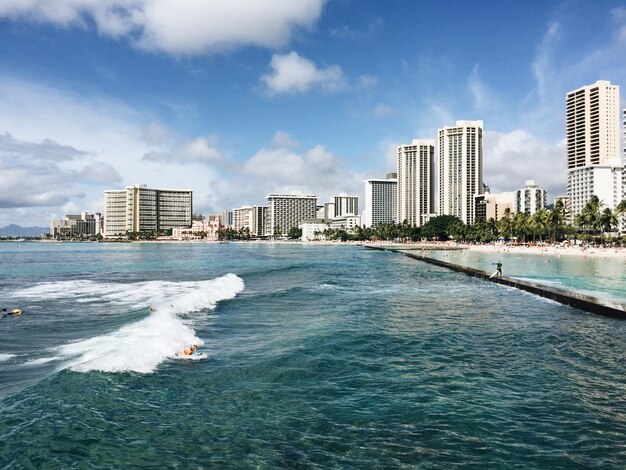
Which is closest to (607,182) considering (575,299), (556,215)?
(556,215)

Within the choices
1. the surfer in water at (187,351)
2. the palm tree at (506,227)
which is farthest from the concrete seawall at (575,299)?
the palm tree at (506,227)

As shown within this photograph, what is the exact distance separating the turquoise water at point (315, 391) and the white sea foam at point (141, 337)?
12 cm

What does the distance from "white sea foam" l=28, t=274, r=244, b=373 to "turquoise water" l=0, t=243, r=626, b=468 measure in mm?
120

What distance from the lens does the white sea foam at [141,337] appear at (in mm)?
15703

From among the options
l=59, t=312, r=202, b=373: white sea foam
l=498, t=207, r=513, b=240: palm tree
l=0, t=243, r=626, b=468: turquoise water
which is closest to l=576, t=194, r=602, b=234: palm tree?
l=498, t=207, r=513, b=240: palm tree

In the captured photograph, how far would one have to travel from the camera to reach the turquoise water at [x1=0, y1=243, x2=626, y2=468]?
30.8 feet

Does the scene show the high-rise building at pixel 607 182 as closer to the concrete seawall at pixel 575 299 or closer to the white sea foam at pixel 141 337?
the concrete seawall at pixel 575 299

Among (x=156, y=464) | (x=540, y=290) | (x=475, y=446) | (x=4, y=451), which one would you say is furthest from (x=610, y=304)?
(x=4, y=451)

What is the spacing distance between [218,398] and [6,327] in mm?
16926

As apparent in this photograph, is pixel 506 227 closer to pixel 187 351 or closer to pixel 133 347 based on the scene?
pixel 187 351

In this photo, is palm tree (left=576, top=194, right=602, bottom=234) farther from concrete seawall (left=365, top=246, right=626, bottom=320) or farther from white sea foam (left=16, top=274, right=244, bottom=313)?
white sea foam (left=16, top=274, right=244, bottom=313)

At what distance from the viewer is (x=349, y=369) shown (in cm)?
1517

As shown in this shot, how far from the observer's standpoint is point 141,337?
1909 centimetres

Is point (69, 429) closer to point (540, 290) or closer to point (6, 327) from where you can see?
point (6, 327)
